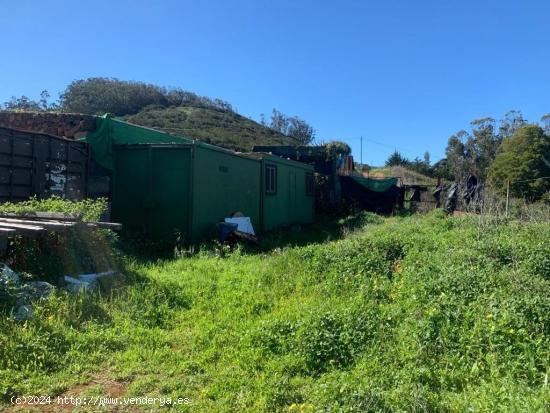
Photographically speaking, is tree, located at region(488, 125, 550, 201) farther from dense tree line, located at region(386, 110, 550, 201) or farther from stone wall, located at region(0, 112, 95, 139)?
stone wall, located at region(0, 112, 95, 139)

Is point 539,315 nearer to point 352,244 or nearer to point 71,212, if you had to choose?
point 352,244

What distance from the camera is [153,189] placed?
10484 millimetres

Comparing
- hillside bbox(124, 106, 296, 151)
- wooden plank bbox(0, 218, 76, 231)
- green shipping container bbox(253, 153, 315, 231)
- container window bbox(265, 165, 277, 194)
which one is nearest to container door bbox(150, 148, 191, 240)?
green shipping container bbox(253, 153, 315, 231)

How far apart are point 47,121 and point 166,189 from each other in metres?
3.39

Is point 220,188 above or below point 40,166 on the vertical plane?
below

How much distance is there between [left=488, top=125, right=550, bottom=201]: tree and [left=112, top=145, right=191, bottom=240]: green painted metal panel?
2419 cm

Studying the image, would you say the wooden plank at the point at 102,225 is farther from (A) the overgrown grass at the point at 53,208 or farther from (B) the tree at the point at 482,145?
(B) the tree at the point at 482,145

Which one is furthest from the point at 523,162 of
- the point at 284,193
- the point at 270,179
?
the point at 270,179

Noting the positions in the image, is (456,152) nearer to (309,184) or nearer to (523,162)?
(523,162)

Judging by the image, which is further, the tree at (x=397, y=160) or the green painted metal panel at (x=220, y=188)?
the tree at (x=397, y=160)

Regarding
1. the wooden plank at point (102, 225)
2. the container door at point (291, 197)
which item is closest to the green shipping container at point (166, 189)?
the wooden plank at point (102, 225)

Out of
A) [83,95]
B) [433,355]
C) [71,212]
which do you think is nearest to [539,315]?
[433,355]

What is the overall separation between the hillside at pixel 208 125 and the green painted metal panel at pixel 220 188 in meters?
22.5

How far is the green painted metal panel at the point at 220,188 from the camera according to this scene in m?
10.5
